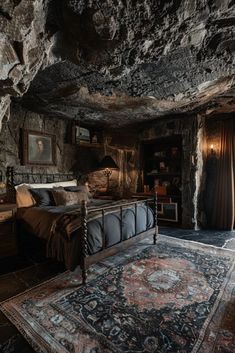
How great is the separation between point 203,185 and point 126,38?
151 inches

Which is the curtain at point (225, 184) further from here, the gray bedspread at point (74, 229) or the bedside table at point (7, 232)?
the bedside table at point (7, 232)

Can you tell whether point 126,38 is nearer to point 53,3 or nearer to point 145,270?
point 53,3

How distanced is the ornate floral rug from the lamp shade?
9.56 feet

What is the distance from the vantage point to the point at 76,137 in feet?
16.4

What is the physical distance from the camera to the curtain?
14.6 ft

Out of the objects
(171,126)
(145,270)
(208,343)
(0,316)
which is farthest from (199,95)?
(0,316)

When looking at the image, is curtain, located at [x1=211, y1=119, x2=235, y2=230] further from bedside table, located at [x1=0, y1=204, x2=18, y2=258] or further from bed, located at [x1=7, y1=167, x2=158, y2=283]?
bedside table, located at [x1=0, y1=204, x2=18, y2=258]

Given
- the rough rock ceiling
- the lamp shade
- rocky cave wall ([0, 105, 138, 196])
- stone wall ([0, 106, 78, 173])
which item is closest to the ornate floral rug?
the rough rock ceiling

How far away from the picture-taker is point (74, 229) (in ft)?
7.60

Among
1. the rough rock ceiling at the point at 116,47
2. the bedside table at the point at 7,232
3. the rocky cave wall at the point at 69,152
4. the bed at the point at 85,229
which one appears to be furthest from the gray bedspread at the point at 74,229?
the rough rock ceiling at the point at 116,47

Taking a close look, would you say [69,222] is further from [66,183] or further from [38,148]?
[38,148]

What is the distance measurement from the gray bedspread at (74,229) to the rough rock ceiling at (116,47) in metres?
1.48

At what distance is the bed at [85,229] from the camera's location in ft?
7.39

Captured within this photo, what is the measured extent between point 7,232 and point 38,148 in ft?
6.30
